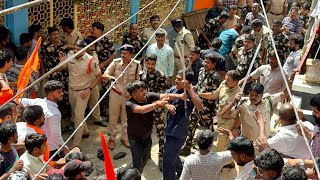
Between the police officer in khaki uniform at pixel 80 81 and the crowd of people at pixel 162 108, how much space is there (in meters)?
0.02

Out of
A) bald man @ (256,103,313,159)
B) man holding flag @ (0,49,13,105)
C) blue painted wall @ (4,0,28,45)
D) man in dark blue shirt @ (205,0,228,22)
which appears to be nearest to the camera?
bald man @ (256,103,313,159)

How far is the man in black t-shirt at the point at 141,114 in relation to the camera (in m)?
6.10

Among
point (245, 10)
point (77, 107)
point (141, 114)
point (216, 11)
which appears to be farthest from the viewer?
point (245, 10)

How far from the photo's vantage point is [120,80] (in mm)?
7594

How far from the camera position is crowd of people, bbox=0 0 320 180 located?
4902 mm

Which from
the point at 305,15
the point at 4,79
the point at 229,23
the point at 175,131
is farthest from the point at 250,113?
the point at 305,15

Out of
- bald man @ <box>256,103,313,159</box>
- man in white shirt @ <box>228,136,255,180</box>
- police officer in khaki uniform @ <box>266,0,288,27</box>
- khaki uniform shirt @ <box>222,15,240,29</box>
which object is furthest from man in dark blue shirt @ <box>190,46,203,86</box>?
police officer in khaki uniform @ <box>266,0,288,27</box>

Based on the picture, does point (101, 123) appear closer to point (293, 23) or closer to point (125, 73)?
point (125, 73)

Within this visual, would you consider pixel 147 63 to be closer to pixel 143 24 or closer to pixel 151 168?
pixel 151 168

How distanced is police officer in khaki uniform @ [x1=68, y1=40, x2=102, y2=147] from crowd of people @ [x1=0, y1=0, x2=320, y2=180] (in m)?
0.02

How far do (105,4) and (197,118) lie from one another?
342 centimetres

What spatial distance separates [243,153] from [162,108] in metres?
2.49

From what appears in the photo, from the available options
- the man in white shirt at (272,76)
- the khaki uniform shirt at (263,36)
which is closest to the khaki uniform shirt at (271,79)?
the man in white shirt at (272,76)

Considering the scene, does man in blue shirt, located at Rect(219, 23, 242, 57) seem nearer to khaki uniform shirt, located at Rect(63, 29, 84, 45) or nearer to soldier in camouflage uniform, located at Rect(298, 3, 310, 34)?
soldier in camouflage uniform, located at Rect(298, 3, 310, 34)
